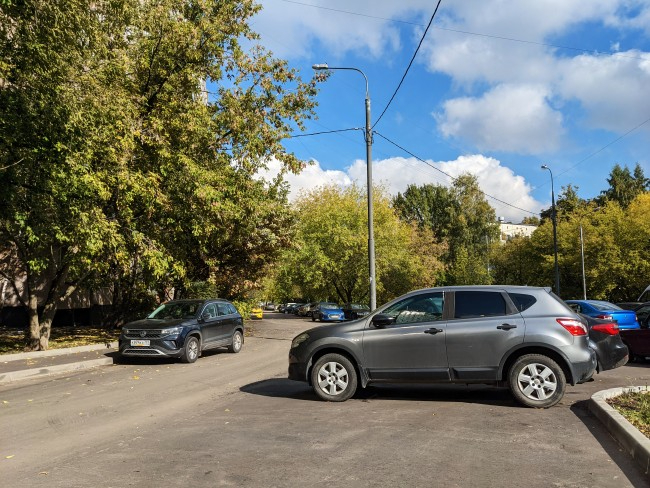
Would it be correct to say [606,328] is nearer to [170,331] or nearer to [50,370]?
[170,331]

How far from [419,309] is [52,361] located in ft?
31.7

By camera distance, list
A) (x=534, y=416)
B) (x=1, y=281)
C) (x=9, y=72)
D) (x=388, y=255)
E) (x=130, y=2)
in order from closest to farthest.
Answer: (x=534, y=416)
(x=9, y=72)
(x=130, y=2)
(x=1, y=281)
(x=388, y=255)

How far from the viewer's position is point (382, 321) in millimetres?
7754

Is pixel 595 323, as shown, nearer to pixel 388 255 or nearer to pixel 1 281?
pixel 1 281

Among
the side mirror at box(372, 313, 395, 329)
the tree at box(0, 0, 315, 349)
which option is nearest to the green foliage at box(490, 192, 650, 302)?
the tree at box(0, 0, 315, 349)

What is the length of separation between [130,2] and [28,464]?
12452 millimetres

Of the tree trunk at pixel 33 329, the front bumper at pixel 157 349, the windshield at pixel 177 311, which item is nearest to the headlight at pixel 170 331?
the front bumper at pixel 157 349

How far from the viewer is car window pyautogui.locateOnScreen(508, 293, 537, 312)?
7.53 meters

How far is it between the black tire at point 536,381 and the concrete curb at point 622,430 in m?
0.47

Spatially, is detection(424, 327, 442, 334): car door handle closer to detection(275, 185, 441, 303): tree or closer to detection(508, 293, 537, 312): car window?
detection(508, 293, 537, 312): car window

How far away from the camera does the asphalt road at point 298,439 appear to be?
462 centimetres

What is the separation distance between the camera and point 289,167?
20.0 meters

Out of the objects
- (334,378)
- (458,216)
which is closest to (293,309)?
(458,216)

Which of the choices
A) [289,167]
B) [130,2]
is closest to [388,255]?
[289,167]
